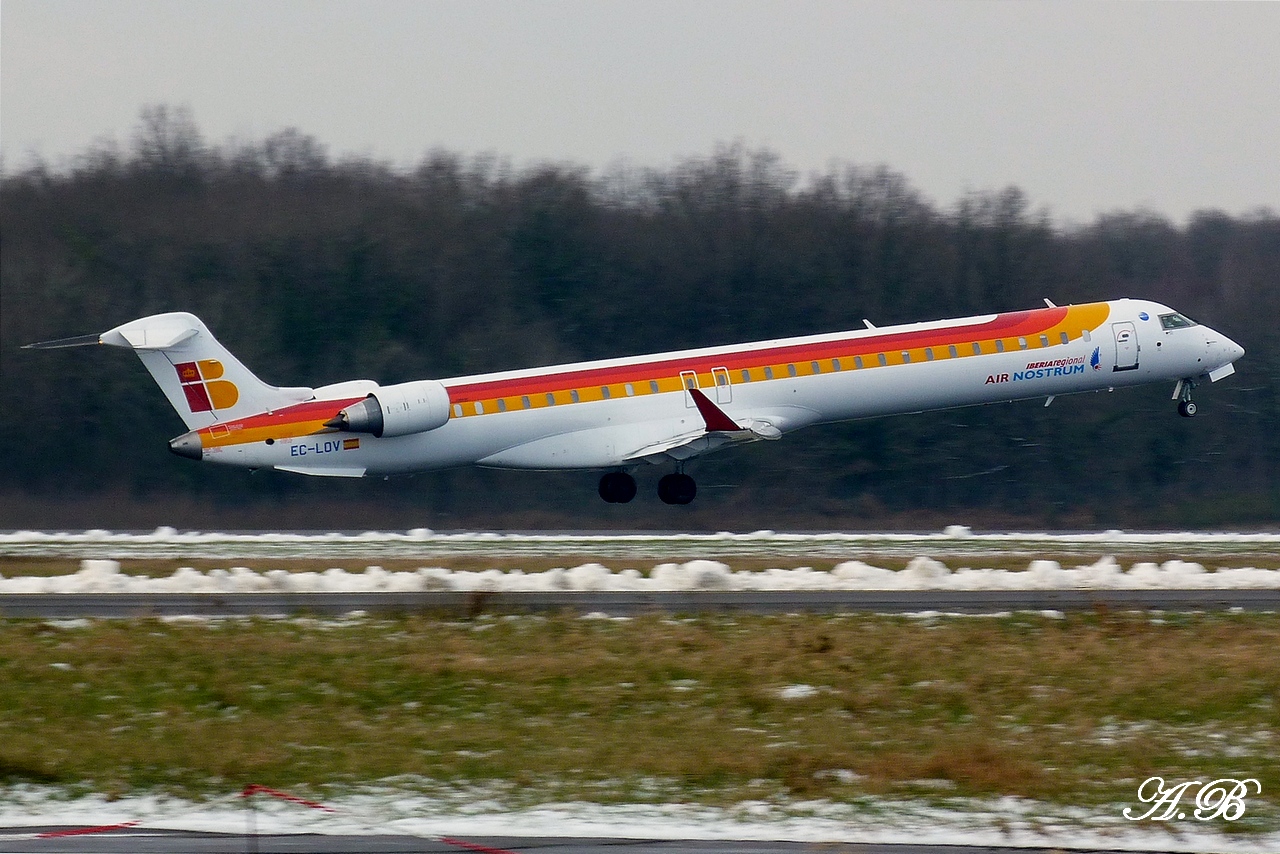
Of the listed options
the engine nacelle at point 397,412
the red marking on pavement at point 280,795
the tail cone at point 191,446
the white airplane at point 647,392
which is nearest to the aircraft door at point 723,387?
the white airplane at point 647,392

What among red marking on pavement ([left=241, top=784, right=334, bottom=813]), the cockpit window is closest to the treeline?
the cockpit window

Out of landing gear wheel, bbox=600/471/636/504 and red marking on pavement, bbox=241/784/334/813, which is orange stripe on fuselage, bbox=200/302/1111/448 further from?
red marking on pavement, bbox=241/784/334/813

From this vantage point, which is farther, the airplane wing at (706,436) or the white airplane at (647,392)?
the airplane wing at (706,436)

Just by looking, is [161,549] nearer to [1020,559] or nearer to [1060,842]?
[1020,559]

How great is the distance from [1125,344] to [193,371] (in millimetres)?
18391

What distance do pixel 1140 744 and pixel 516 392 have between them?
19.2m

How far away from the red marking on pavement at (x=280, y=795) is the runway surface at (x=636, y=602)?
594cm

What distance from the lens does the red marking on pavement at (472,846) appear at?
845 cm

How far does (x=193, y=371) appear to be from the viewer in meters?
27.2

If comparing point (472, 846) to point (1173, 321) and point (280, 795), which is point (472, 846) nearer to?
point (280, 795)

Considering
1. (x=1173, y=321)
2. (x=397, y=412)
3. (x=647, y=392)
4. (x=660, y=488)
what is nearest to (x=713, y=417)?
(x=647, y=392)

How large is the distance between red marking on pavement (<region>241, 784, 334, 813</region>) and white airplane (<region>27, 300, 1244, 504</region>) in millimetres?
17814

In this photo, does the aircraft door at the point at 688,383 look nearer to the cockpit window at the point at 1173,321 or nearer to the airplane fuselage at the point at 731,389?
the airplane fuselage at the point at 731,389

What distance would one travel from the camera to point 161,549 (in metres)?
25.4
